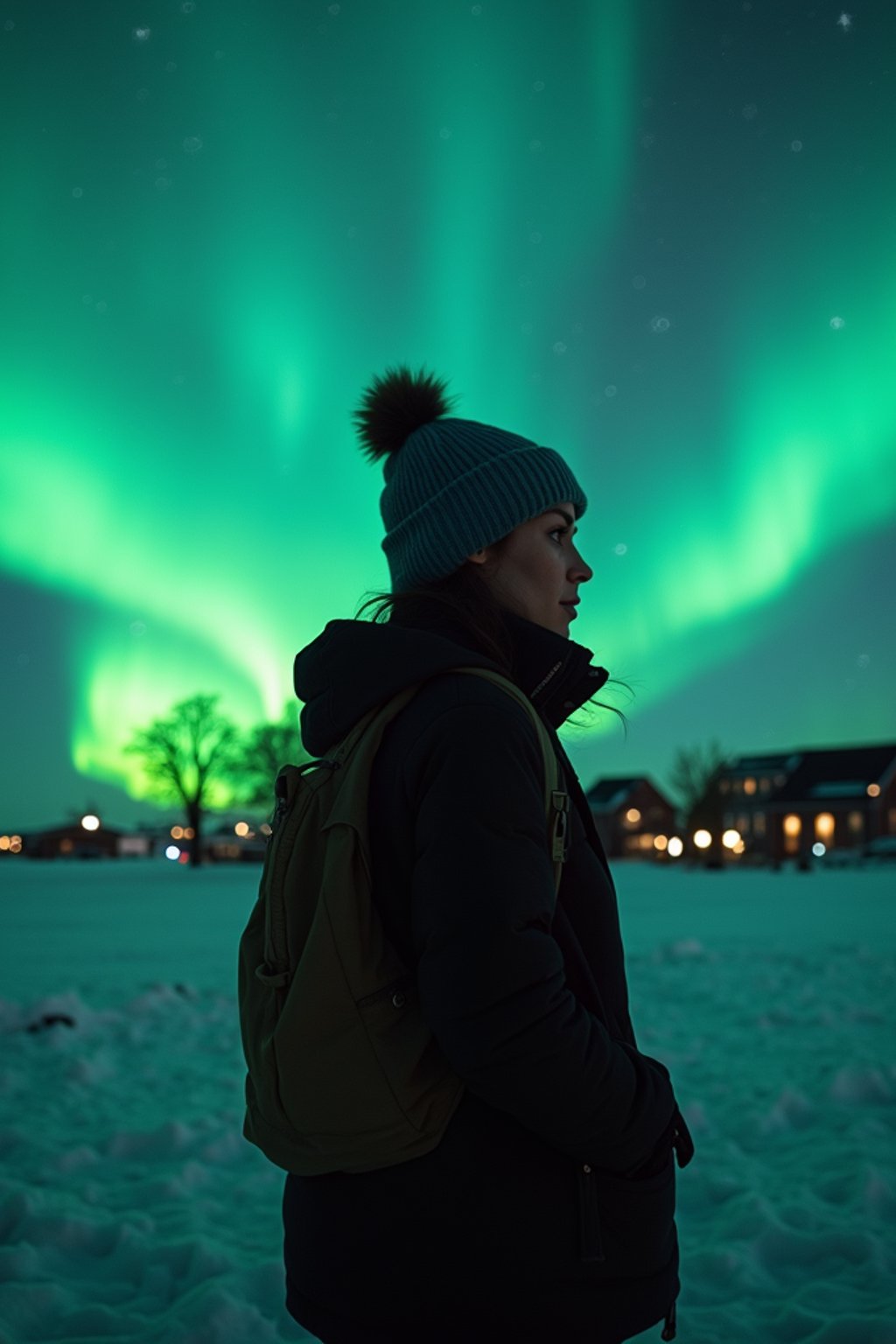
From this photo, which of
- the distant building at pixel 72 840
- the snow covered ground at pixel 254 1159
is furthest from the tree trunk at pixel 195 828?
the distant building at pixel 72 840

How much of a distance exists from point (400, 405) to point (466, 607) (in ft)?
2.19

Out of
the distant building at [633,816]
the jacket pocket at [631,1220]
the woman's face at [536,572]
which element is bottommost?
the jacket pocket at [631,1220]

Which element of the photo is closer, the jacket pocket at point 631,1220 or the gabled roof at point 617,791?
the jacket pocket at point 631,1220

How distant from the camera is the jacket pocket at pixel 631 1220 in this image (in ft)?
5.74

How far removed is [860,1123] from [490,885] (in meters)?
4.59

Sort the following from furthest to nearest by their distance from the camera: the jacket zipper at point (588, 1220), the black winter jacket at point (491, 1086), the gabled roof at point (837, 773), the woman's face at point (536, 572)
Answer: the gabled roof at point (837, 773), the woman's face at point (536, 572), the jacket zipper at point (588, 1220), the black winter jacket at point (491, 1086)

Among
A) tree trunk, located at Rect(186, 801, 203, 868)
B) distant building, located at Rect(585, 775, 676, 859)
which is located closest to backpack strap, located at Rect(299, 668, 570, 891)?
tree trunk, located at Rect(186, 801, 203, 868)

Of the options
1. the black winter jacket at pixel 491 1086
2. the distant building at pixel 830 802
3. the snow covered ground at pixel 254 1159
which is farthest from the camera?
the distant building at pixel 830 802

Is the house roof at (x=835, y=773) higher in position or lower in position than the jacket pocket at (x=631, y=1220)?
higher

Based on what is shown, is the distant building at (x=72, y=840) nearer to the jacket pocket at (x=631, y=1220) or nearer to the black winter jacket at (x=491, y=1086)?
the black winter jacket at (x=491, y=1086)

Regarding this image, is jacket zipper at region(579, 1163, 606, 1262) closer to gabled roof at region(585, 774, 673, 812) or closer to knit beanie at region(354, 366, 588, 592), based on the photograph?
knit beanie at region(354, 366, 588, 592)

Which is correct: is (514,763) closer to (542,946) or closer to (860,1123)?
(542,946)

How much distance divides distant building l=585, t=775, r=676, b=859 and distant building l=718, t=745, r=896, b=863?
15.1m

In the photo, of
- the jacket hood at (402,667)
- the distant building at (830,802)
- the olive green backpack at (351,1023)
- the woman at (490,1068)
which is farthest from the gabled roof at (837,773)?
the olive green backpack at (351,1023)
